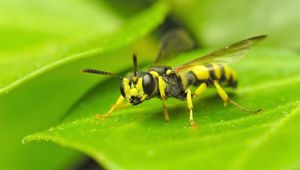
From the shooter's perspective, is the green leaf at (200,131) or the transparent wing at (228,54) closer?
the green leaf at (200,131)

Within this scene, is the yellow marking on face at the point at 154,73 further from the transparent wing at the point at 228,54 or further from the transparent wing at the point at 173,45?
the transparent wing at the point at 173,45

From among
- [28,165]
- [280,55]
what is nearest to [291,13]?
[280,55]

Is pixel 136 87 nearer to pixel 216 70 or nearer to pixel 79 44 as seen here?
pixel 216 70

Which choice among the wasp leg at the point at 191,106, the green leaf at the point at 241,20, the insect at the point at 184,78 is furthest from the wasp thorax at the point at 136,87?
the green leaf at the point at 241,20

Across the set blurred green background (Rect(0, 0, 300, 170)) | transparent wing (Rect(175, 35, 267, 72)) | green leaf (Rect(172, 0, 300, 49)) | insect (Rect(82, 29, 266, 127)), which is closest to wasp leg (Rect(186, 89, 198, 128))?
insect (Rect(82, 29, 266, 127))

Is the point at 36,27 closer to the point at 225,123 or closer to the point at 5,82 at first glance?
the point at 5,82

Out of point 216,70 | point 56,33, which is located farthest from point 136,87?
point 56,33

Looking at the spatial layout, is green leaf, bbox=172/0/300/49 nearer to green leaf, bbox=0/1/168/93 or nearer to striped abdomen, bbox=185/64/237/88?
green leaf, bbox=0/1/168/93

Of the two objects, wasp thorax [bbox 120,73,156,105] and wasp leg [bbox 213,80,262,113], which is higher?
wasp thorax [bbox 120,73,156,105]
